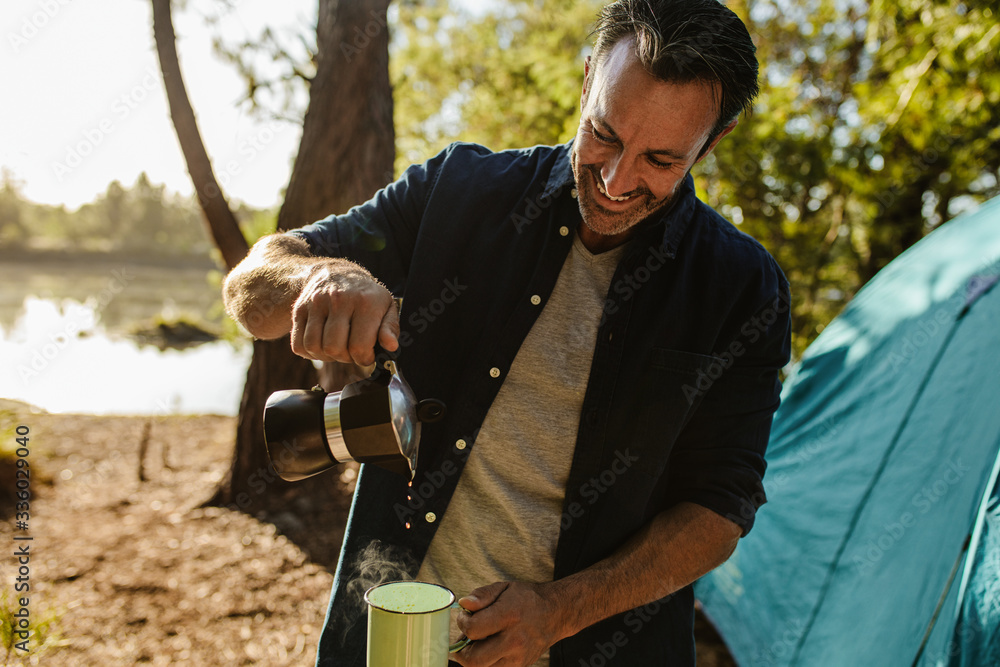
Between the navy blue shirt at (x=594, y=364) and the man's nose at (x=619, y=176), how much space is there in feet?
0.45

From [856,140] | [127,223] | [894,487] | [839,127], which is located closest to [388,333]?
[894,487]

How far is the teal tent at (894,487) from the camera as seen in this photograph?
223 cm

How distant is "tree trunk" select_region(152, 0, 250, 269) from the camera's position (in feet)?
12.6

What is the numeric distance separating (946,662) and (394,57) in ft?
37.2

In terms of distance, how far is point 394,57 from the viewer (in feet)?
36.4

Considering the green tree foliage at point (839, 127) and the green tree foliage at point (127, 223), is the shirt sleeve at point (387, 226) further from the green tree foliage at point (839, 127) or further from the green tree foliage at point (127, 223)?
the green tree foliage at point (127, 223)

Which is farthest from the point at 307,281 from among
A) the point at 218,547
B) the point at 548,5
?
the point at 548,5

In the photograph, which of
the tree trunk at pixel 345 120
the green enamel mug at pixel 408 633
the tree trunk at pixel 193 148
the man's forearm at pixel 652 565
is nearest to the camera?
the green enamel mug at pixel 408 633

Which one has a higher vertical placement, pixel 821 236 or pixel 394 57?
pixel 394 57

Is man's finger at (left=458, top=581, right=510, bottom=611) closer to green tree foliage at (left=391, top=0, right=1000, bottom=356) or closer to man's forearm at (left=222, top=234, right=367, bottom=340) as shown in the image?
man's forearm at (left=222, top=234, right=367, bottom=340)

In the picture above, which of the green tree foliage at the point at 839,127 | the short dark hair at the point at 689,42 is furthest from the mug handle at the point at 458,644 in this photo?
the green tree foliage at the point at 839,127

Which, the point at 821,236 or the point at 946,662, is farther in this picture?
the point at 821,236

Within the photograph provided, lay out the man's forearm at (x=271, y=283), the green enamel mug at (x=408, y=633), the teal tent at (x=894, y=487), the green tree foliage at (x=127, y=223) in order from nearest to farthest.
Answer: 1. the green enamel mug at (x=408, y=633)
2. the man's forearm at (x=271, y=283)
3. the teal tent at (x=894, y=487)
4. the green tree foliage at (x=127, y=223)

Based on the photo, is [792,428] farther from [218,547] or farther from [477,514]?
[218,547]
